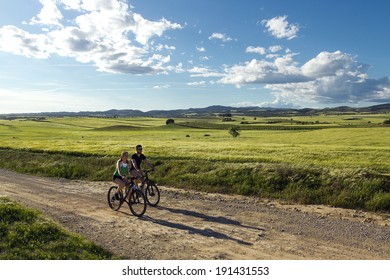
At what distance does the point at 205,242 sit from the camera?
1253cm

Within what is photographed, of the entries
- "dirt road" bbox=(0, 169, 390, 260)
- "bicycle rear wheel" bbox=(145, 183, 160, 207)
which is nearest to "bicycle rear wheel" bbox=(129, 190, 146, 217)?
"dirt road" bbox=(0, 169, 390, 260)

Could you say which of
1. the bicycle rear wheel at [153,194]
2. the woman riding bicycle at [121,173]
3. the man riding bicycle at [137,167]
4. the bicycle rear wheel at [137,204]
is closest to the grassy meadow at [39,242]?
the bicycle rear wheel at [137,204]

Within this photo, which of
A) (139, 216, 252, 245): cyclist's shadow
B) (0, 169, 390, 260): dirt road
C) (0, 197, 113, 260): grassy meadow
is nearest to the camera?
(0, 197, 113, 260): grassy meadow

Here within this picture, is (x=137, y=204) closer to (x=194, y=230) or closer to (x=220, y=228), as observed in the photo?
(x=194, y=230)

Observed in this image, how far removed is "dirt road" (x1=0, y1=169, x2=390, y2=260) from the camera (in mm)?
11633

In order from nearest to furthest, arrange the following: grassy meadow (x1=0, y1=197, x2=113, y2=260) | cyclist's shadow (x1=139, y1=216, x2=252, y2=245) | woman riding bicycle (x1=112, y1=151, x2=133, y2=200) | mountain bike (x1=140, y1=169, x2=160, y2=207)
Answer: grassy meadow (x1=0, y1=197, x2=113, y2=260)
cyclist's shadow (x1=139, y1=216, x2=252, y2=245)
woman riding bicycle (x1=112, y1=151, x2=133, y2=200)
mountain bike (x1=140, y1=169, x2=160, y2=207)

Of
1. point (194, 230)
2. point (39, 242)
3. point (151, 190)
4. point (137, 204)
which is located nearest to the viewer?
point (39, 242)

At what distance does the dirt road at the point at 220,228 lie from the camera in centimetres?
1163

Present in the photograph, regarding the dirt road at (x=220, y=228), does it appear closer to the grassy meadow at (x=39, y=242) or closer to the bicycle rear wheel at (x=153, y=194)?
the bicycle rear wheel at (x=153, y=194)

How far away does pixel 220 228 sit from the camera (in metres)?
14.2

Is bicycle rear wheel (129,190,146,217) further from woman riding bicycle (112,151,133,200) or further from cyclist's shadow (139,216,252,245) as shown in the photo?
woman riding bicycle (112,151,133,200)

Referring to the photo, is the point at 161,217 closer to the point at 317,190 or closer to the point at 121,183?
the point at 121,183

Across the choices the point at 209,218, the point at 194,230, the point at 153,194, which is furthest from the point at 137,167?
the point at 194,230

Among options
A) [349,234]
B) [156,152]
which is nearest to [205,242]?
[349,234]
